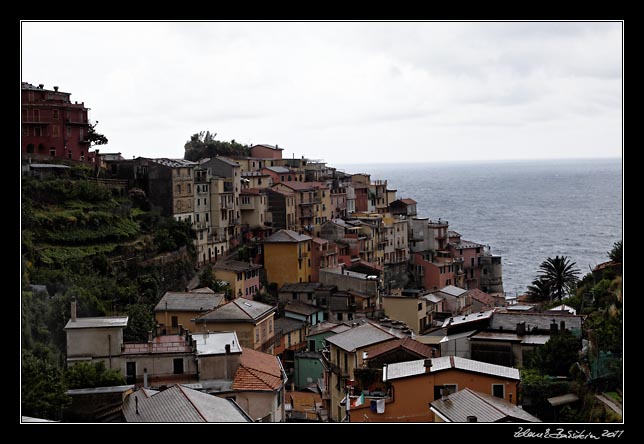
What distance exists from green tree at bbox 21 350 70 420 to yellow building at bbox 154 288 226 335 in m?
10.2

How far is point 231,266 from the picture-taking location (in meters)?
35.3

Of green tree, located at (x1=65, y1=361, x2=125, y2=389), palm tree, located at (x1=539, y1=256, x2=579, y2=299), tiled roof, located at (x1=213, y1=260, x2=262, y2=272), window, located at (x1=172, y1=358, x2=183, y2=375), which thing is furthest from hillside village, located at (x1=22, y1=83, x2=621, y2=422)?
palm tree, located at (x1=539, y1=256, x2=579, y2=299)

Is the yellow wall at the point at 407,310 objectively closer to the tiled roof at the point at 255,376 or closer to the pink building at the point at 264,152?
the tiled roof at the point at 255,376

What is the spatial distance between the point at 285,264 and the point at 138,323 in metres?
13.2

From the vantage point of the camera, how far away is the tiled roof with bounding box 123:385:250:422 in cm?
1240

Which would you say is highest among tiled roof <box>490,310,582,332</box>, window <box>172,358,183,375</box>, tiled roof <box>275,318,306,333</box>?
tiled roof <box>490,310,582,332</box>

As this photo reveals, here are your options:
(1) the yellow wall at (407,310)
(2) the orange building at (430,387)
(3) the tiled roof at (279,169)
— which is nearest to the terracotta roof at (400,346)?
(2) the orange building at (430,387)

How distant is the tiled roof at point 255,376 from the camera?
1719 cm

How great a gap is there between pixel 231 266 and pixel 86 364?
18.7 meters

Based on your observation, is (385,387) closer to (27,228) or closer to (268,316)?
(268,316)

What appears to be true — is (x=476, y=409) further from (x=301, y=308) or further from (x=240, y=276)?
(x=240, y=276)

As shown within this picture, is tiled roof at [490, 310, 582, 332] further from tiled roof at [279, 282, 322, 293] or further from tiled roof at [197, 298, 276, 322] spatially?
tiled roof at [279, 282, 322, 293]

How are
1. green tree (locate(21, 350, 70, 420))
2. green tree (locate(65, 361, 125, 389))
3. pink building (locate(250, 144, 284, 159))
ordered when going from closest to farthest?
green tree (locate(21, 350, 70, 420)), green tree (locate(65, 361, 125, 389)), pink building (locate(250, 144, 284, 159))

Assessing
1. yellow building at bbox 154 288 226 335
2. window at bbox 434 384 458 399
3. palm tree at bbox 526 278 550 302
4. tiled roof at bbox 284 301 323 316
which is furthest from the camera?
tiled roof at bbox 284 301 323 316
